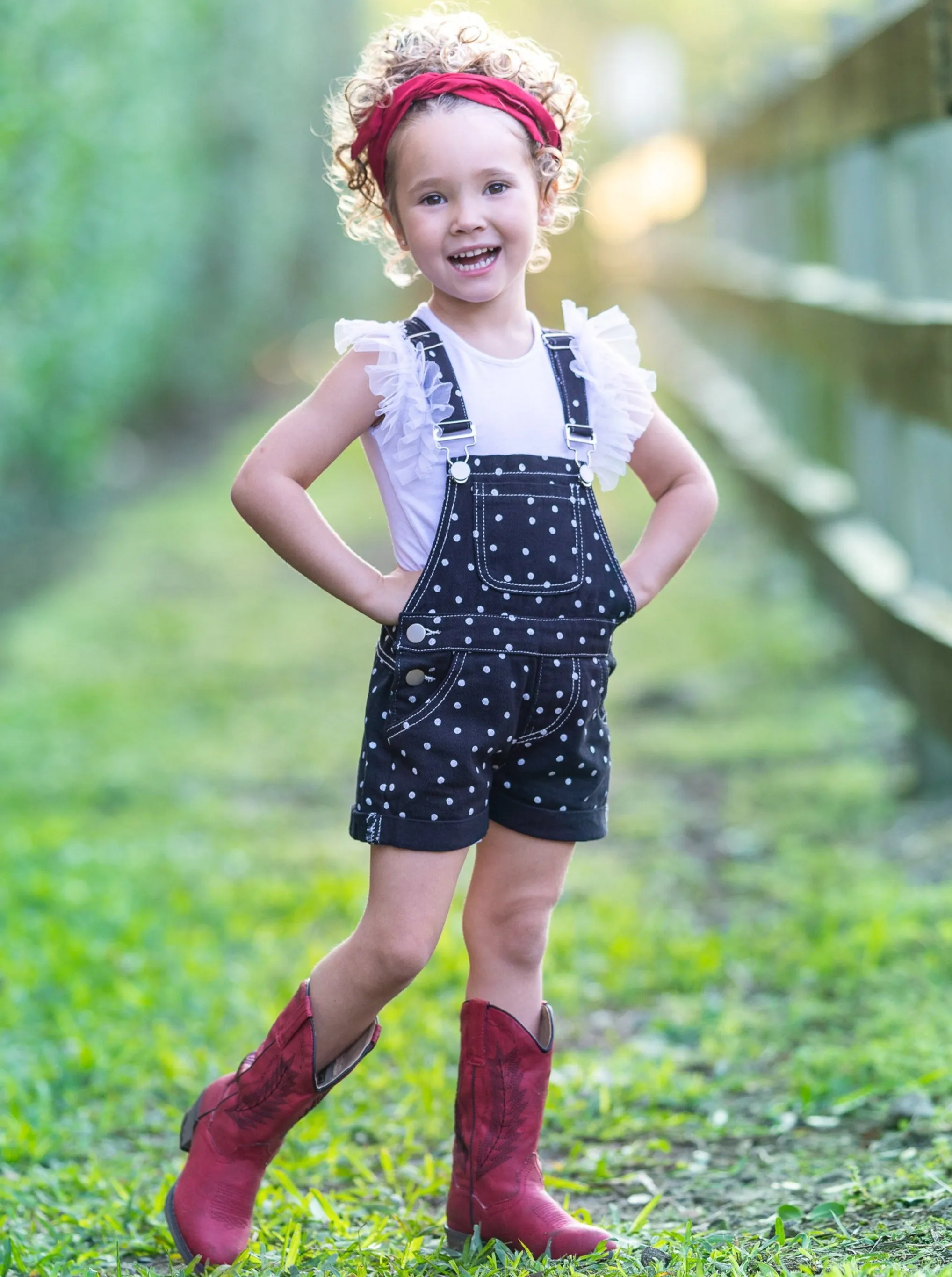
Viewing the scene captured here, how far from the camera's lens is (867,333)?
502 centimetres

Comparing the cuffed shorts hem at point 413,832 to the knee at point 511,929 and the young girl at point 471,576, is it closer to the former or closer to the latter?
the young girl at point 471,576

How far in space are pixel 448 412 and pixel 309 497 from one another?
229 mm

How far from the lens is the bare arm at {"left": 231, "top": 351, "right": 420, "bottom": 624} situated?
7.63 feet

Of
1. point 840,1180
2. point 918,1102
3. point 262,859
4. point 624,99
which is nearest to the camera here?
point 840,1180

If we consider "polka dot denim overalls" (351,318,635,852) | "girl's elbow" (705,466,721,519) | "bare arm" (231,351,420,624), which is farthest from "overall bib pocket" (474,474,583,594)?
"girl's elbow" (705,466,721,519)

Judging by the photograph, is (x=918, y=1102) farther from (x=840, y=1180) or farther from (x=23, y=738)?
(x=23, y=738)

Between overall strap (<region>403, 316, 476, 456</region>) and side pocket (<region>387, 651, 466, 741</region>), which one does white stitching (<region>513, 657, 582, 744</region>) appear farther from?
overall strap (<region>403, 316, 476, 456</region>)

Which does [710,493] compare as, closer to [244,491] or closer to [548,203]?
[548,203]

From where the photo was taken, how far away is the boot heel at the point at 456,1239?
98.1 inches

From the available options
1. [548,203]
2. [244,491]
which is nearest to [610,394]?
[548,203]

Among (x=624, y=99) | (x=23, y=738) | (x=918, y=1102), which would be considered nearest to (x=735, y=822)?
(x=918, y=1102)

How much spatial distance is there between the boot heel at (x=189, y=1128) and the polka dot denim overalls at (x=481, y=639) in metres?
0.55

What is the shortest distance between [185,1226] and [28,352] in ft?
18.8

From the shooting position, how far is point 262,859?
4.76m
